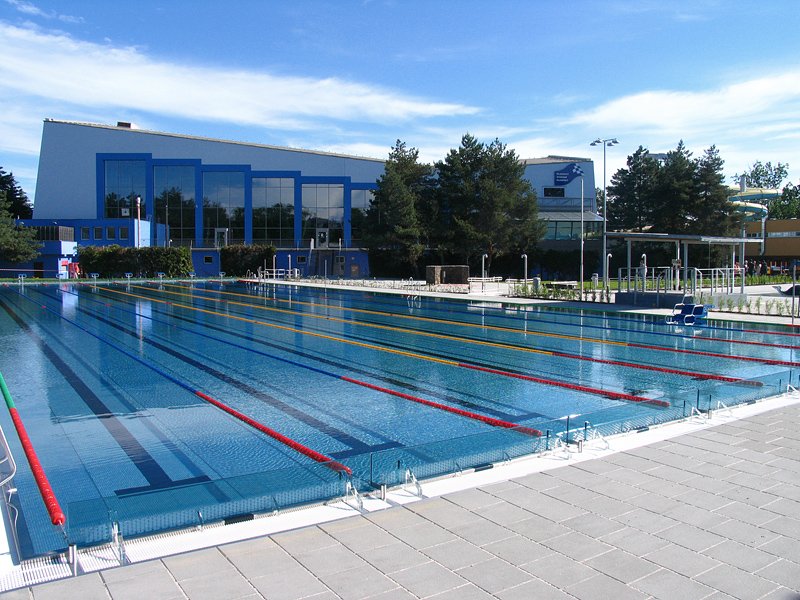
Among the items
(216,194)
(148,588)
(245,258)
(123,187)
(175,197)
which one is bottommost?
(148,588)

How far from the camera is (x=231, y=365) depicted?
38.4 feet

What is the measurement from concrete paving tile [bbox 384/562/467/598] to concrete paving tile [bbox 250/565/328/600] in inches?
16.9

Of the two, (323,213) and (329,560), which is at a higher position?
(323,213)

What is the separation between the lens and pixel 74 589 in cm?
341

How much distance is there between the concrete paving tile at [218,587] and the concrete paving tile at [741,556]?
261 cm

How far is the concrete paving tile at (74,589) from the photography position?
3.32m

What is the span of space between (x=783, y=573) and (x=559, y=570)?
120 centimetres

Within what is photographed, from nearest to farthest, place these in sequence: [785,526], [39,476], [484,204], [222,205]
→ [785,526]
[39,476]
[484,204]
[222,205]

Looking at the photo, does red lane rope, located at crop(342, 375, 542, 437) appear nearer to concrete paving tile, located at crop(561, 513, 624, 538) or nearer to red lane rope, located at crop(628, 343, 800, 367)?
concrete paving tile, located at crop(561, 513, 624, 538)

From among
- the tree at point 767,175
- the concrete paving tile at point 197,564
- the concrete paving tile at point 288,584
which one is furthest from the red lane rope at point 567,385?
the tree at point 767,175

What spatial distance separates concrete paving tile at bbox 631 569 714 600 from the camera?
3.34m

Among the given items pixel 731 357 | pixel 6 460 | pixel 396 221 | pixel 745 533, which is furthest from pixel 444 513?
pixel 396 221

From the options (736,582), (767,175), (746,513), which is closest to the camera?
(736,582)

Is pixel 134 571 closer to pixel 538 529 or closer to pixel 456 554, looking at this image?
pixel 456 554
